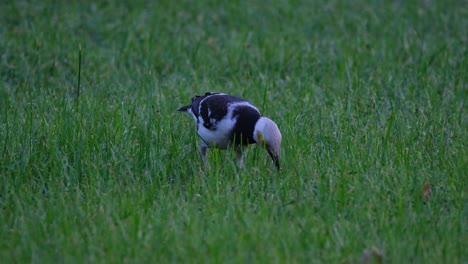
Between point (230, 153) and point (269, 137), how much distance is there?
2.01 ft

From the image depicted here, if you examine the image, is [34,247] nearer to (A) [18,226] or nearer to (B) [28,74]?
(A) [18,226]

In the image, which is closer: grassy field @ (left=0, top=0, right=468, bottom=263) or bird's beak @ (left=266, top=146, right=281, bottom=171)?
grassy field @ (left=0, top=0, right=468, bottom=263)

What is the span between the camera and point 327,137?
7.04m

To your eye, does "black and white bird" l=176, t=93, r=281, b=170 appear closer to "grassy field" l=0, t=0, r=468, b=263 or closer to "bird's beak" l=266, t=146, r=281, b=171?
"bird's beak" l=266, t=146, r=281, b=171

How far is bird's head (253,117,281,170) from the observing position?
6148mm

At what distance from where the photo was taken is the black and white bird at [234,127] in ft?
20.3

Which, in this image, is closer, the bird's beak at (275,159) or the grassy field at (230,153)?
the grassy field at (230,153)

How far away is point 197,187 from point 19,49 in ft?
15.2

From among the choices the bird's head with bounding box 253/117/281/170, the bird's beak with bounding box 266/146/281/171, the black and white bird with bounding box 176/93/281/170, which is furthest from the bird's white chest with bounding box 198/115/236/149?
the bird's beak with bounding box 266/146/281/171

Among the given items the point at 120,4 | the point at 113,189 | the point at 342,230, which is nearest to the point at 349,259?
the point at 342,230

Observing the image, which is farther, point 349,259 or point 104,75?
point 104,75

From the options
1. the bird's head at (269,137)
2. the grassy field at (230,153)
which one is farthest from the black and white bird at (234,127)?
the grassy field at (230,153)

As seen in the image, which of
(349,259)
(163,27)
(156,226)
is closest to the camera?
(349,259)

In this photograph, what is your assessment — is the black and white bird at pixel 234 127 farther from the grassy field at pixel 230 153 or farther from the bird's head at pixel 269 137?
the grassy field at pixel 230 153
